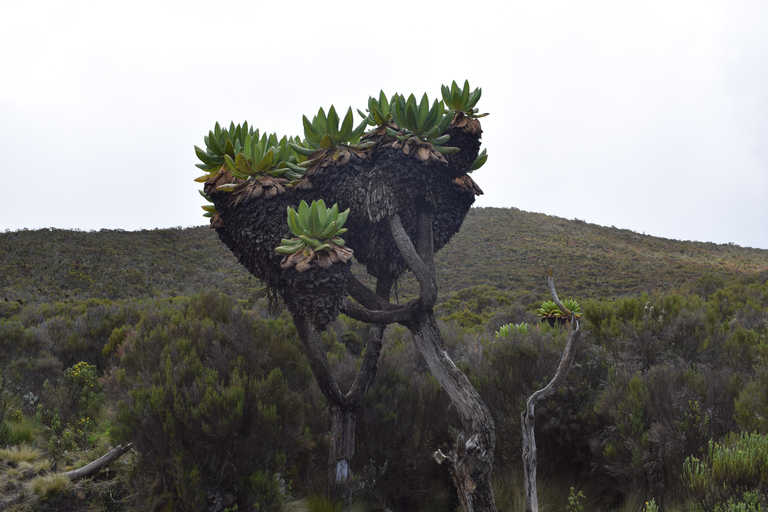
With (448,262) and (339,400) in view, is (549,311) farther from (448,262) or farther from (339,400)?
(448,262)

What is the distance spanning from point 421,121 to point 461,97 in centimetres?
54

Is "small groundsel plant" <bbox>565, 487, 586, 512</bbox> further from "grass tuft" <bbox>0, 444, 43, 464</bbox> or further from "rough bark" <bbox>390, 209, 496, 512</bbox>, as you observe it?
"grass tuft" <bbox>0, 444, 43, 464</bbox>

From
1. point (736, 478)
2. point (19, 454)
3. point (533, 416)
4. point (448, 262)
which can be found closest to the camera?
point (736, 478)

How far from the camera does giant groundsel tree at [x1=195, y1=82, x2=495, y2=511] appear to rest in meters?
3.18

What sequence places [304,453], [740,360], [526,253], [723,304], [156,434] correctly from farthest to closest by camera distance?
1. [526,253]
2. [723,304]
3. [740,360]
4. [304,453]
5. [156,434]

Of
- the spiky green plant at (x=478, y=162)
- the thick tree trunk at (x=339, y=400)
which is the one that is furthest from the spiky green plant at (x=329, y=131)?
the thick tree trunk at (x=339, y=400)

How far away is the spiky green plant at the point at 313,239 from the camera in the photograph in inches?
119

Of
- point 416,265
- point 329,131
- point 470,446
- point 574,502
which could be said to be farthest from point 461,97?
point 574,502

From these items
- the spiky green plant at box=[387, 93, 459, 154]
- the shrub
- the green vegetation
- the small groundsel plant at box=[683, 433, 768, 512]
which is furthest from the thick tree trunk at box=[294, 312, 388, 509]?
the small groundsel plant at box=[683, 433, 768, 512]

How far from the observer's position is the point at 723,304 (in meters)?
8.29

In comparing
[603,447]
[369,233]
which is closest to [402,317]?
[369,233]

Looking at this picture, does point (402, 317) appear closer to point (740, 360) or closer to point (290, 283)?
point (290, 283)

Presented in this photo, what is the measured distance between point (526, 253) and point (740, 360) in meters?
29.5

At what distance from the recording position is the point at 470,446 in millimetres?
3195
